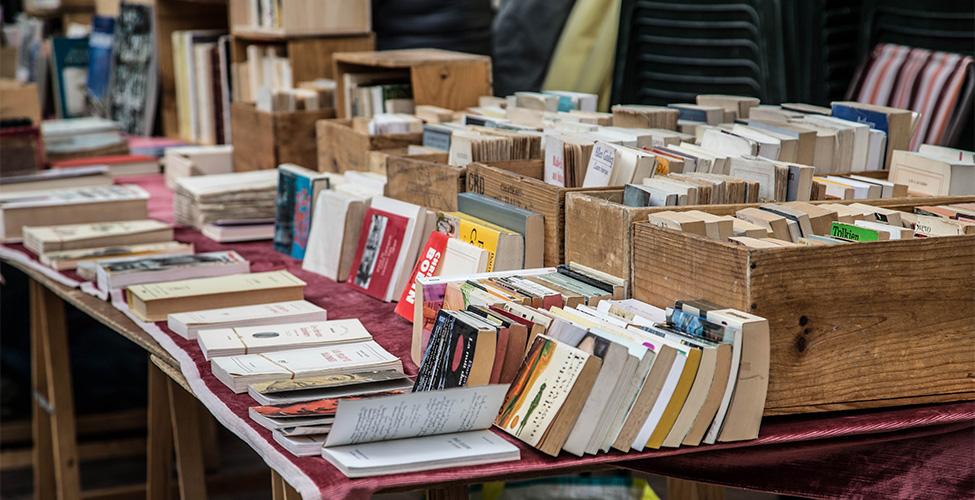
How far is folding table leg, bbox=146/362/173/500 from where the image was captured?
3.22 meters

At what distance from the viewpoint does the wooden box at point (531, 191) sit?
2.15 m

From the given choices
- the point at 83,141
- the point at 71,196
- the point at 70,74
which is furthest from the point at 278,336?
the point at 70,74

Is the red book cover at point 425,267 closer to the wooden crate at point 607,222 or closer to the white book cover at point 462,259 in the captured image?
the white book cover at point 462,259

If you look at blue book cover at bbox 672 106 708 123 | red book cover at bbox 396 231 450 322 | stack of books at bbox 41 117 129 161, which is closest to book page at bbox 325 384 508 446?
red book cover at bbox 396 231 450 322

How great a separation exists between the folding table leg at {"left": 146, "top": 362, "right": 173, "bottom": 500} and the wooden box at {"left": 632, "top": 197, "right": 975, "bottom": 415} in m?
1.82

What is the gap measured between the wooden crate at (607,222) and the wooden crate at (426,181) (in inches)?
16.4

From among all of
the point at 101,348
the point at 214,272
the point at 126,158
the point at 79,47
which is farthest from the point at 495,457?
the point at 79,47

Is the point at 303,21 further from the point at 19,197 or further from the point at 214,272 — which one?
the point at 214,272

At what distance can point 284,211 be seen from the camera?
118 inches

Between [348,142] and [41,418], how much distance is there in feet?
4.69

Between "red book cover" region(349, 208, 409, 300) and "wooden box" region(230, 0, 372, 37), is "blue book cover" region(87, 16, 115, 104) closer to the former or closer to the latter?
"wooden box" region(230, 0, 372, 37)

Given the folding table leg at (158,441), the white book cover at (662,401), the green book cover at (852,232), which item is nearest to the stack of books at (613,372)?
the white book cover at (662,401)

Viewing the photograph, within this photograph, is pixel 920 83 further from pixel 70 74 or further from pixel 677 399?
pixel 70 74

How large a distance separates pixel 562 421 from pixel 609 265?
17.4 inches
